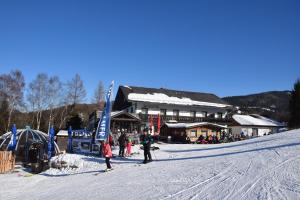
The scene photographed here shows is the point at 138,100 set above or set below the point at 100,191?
above

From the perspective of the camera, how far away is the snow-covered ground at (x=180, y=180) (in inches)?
367

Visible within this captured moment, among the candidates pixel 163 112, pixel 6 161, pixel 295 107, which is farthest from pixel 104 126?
pixel 295 107

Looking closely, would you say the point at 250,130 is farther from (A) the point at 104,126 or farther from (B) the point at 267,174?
(B) the point at 267,174

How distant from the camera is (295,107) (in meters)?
43.4

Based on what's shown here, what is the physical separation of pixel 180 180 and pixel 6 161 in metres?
12.7

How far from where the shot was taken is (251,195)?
8586 millimetres

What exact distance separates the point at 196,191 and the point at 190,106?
3660 centimetres

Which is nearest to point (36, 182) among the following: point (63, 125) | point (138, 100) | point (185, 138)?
point (185, 138)

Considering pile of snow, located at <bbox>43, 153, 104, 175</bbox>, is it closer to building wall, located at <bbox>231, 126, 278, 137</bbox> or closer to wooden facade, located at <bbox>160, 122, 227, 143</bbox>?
wooden facade, located at <bbox>160, 122, 227, 143</bbox>

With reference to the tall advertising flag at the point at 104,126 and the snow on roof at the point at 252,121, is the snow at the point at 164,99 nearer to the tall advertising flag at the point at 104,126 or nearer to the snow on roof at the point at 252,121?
the snow on roof at the point at 252,121

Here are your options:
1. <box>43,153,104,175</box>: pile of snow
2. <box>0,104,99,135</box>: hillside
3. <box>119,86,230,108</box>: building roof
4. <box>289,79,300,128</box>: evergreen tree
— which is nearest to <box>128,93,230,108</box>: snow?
<box>119,86,230,108</box>: building roof

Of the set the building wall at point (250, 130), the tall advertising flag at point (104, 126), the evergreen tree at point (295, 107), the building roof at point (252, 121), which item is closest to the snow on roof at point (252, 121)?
the building roof at point (252, 121)

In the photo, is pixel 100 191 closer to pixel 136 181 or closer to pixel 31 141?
pixel 136 181

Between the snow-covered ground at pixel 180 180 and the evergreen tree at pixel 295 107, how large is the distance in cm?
2836
